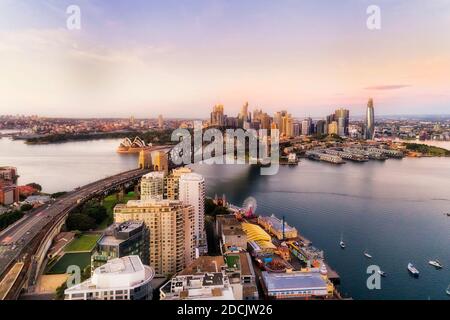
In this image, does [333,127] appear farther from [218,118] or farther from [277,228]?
[277,228]

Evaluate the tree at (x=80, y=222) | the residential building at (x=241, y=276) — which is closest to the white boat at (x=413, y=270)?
the residential building at (x=241, y=276)

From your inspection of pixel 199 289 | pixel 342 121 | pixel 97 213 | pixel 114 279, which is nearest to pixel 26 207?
pixel 97 213

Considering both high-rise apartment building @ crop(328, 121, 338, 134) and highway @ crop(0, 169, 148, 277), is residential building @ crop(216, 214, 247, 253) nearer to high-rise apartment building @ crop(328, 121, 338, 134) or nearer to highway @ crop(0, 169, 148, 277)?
highway @ crop(0, 169, 148, 277)

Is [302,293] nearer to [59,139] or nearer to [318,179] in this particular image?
[318,179]

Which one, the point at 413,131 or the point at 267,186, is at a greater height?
the point at 413,131

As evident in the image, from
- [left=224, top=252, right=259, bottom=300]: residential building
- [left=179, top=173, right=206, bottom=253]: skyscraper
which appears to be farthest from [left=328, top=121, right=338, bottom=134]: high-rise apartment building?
[left=224, top=252, right=259, bottom=300]: residential building

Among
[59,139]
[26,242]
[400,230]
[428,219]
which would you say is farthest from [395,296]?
[59,139]
